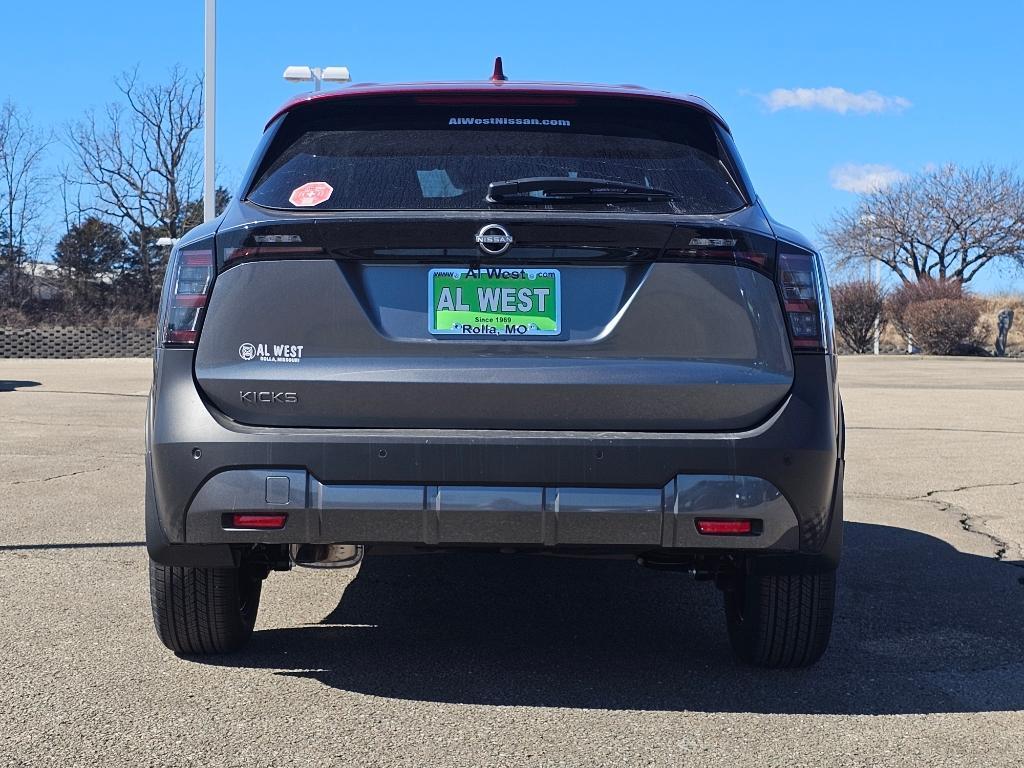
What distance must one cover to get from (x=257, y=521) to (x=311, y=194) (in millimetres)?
958

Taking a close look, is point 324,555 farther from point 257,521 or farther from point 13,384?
point 13,384

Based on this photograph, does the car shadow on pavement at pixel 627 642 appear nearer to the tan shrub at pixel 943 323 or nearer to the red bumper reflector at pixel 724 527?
the red bumper reflector at pixel 724 527

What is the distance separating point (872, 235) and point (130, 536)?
53.9 metres

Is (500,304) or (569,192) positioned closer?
(500,304)

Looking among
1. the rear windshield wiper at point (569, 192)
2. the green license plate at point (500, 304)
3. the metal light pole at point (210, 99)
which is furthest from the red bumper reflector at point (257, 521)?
the metal light pole at point (210, 99)

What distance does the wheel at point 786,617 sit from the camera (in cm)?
396

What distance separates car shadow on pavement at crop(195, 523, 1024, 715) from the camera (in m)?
3.86

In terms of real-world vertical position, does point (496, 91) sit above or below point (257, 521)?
above

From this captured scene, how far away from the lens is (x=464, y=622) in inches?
189

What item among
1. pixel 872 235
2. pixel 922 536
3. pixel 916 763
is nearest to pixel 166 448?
pixel 916 763

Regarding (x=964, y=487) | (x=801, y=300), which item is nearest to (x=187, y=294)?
(x=801, y=300)

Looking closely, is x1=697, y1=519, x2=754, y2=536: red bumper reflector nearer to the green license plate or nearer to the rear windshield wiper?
the green license plate

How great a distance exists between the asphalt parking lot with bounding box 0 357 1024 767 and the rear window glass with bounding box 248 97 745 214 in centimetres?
146

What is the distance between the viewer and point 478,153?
3.77 meters
